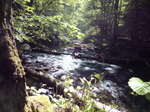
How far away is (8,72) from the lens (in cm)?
111

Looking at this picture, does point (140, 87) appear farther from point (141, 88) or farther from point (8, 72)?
point (8, 72)

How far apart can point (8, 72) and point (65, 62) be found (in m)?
7.72

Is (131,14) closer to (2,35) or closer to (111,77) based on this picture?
(111,77)

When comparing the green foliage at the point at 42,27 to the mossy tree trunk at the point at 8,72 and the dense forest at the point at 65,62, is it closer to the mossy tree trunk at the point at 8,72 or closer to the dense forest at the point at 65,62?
A: the dense forest at the point at 65,62

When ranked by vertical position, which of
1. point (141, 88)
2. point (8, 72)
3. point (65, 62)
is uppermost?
point (8, 72)

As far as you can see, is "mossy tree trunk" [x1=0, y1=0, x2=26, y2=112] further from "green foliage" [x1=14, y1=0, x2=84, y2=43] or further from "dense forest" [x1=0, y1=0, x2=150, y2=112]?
"green foliage" [x1=14, y1=0, x2=84, y2=43]

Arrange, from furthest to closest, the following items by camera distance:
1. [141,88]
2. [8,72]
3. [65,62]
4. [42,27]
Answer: [65,62] < [42,27] < [141,88] < [8,72]

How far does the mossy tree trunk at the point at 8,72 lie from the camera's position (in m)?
1.09

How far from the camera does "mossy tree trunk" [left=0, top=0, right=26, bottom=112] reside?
1.09 metres

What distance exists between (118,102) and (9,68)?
4.38 m

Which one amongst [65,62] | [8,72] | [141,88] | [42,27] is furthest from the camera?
[65,62]

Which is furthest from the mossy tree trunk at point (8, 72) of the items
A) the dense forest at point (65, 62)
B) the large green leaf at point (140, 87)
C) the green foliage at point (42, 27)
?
the large green leaf at point (140, 87)

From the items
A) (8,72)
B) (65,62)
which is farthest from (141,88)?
(65,62)

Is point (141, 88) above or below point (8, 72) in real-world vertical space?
below
